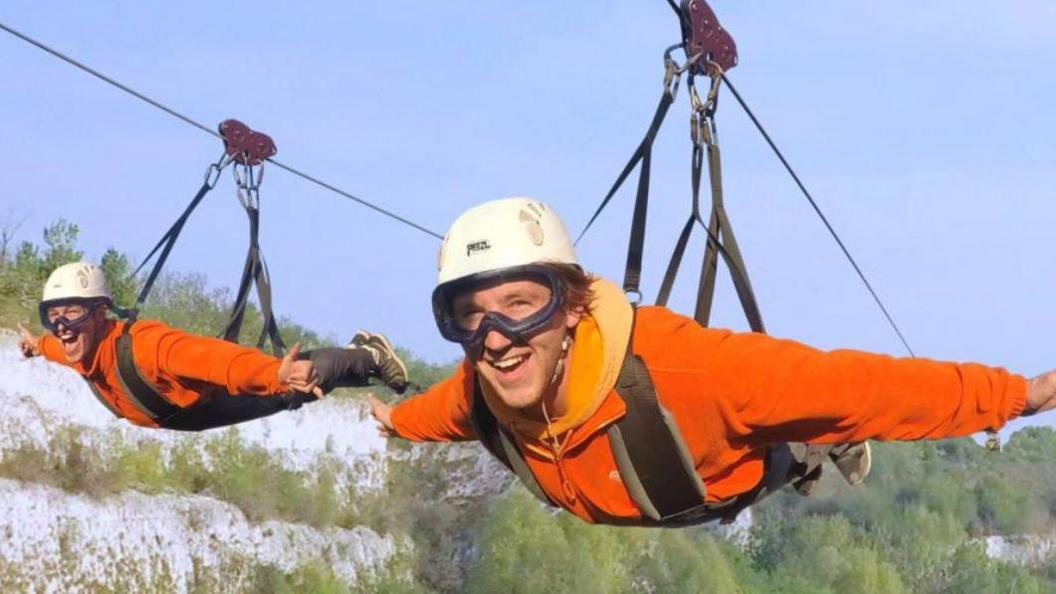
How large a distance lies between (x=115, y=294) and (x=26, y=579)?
7257 millimetres

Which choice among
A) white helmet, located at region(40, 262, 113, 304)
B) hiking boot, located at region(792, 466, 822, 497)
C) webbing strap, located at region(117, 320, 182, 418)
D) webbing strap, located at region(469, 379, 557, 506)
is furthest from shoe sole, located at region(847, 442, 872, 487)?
white helmet, located at region(40, 262, 113, 304)

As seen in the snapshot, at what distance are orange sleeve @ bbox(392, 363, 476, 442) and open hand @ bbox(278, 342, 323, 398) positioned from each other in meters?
2.05

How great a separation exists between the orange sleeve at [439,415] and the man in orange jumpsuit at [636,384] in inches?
28.7

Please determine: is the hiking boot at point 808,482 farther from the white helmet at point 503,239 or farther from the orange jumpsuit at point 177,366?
the orange jumpsuit at point 177,366

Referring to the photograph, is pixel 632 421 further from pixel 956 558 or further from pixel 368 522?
pixel 956 558

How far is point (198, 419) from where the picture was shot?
11.1 m

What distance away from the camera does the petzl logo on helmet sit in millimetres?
5871

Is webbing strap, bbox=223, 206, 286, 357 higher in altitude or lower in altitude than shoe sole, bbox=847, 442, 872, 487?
higher

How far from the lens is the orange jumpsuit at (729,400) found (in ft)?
18.8

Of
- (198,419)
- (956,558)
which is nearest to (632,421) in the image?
(198,419)

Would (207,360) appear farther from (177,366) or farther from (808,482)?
(808,482)

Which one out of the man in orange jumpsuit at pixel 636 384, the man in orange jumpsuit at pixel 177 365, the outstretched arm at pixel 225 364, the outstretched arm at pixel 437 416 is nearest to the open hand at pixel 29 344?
the man in orange jumpsuit at pixel 177 365

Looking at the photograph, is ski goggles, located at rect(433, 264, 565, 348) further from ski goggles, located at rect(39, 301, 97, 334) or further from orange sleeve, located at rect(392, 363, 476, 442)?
ski goggles, located at rect(39, 301, 97, 334)

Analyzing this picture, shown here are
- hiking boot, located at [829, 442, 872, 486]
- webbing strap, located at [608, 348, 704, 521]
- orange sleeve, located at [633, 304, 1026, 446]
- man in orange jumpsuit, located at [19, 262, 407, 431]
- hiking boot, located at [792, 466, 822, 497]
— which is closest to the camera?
orange sleeve, located at [633, 304, 1026, 446]
